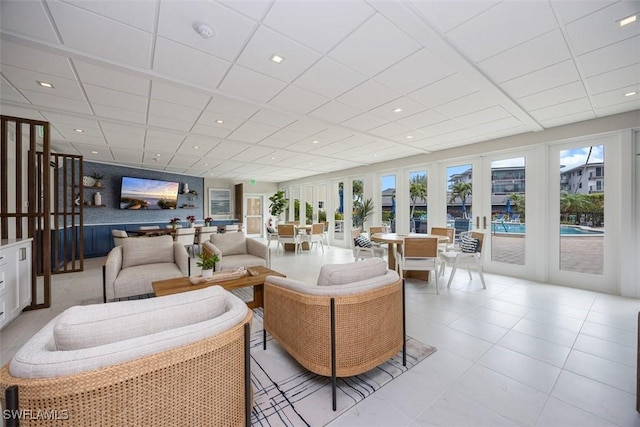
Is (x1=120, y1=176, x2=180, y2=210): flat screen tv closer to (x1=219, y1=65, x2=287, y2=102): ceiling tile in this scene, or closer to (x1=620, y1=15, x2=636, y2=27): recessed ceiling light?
(x1=219, y1=65, x2=287, y2=102): ceiling tile

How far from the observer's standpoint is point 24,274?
122 inches

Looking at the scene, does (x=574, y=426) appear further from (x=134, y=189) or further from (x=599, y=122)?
(x=134, y=189)

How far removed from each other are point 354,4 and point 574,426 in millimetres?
3073

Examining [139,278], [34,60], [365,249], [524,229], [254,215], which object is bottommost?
[139,278]

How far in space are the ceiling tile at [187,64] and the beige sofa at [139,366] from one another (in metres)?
2.20

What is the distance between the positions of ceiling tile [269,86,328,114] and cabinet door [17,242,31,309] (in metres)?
3.50

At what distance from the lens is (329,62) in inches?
98.7

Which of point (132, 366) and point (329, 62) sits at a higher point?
point (329, 62)

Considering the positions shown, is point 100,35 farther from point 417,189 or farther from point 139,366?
point 417,189

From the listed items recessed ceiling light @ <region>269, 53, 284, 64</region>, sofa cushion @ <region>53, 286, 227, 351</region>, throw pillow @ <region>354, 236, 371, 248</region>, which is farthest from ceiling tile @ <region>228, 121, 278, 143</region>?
sofa cushion @ <region>53, 286, 227, 351</region>

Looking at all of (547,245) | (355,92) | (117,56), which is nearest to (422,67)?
(355,92)

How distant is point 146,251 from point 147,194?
18.8ft

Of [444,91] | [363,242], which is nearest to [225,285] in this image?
[363,242]

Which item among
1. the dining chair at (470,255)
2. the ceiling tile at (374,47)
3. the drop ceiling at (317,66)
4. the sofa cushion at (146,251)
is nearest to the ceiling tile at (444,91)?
the drop ceiling at (317,66)
